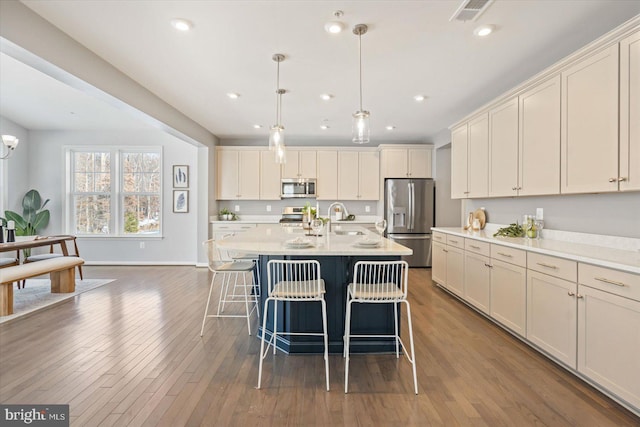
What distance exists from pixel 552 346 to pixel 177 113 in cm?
526

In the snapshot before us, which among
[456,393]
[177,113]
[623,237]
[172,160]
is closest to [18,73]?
[177,113]

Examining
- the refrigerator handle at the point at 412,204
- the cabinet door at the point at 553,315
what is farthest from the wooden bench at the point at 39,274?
the refrigerator handle at the point at 412,204

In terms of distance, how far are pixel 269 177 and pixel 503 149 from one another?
4.36 metres

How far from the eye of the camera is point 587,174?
2.45 m

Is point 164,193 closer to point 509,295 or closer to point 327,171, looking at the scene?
point 327,171

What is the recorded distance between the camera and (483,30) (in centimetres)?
255

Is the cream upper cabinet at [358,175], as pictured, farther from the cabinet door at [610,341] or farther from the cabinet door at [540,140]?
the cabinet door at [610,341]

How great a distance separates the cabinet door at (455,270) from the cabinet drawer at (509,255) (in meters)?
0.72

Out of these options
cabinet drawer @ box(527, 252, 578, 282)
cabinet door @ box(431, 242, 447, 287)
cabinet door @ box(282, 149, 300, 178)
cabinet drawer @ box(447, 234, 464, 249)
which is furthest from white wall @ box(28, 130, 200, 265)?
cabinet drawer @ box(527, 252, 578, 282)

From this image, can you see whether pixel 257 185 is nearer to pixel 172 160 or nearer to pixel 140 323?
pixel 172 160

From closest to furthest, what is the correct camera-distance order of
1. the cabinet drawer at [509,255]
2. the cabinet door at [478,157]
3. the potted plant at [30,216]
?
the cabinet drawer at [509,255] < the cabinet door at [478,157] < the potted plant at [30,216]

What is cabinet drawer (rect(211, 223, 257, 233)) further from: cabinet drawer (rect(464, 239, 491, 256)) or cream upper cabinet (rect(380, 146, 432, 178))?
cabinet drawer (rect(464, 239, 491, 256))

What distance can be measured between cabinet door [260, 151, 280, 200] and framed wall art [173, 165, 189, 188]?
1523 mm

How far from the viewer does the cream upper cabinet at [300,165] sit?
21.5 ft
